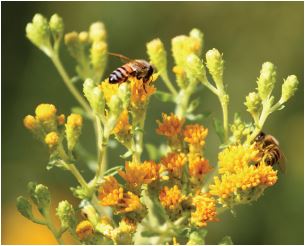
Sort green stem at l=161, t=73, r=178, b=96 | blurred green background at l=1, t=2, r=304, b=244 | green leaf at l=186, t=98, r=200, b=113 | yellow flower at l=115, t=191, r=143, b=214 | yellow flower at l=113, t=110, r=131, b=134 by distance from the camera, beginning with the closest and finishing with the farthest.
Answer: yellow flower at l=115, t=191, r=143, b=214
yellow flower at l=113, t=110, r=131, b=134
green leaf at l=186, t=98, r=200, b=113
green stem at l=161, t=73, r=178, b=96
blurred green background at l=1, t=2, r=304, b=244

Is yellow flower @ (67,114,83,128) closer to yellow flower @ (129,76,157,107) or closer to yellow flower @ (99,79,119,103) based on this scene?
yellow flower @ (99,79,119,103)

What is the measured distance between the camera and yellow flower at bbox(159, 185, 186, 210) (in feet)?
15.1

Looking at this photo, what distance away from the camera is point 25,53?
29.8ft

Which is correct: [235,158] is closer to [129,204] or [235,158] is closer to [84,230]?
[129,204]

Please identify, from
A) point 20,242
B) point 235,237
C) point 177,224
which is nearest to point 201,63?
point 177,224

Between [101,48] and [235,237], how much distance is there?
340 cm

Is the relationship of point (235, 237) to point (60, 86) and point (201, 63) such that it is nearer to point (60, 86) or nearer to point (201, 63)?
point (60, 86)

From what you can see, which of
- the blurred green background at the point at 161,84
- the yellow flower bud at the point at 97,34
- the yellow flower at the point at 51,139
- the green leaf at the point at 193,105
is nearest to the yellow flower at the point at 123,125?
the yellow flower at the point at 51,139

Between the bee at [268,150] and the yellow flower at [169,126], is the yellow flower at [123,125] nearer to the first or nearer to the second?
the yellow flower at [169,126]

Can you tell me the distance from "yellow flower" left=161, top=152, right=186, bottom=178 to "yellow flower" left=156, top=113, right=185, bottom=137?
0.18 metres

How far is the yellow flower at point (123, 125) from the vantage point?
15.5ft

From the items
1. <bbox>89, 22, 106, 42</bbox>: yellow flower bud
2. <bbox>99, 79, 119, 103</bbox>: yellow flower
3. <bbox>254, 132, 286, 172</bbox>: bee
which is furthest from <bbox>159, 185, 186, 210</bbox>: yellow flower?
<bbox>89, 22, 106, 42</bbox>: yellow flower bud

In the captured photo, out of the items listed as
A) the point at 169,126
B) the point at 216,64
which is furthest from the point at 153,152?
the point at 216,64

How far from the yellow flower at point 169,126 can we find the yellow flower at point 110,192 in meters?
0.55
